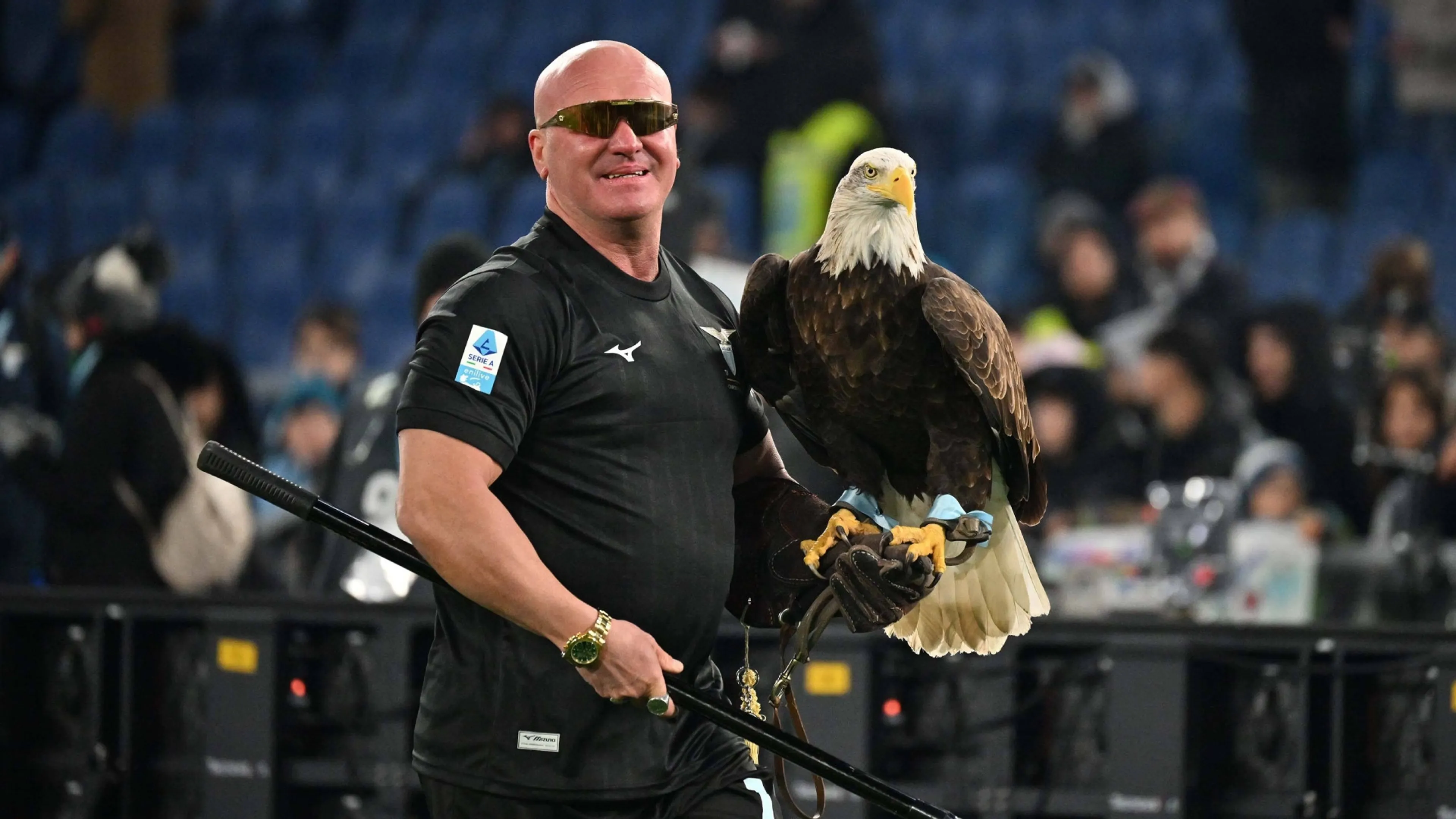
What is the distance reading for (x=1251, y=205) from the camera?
8.46 m

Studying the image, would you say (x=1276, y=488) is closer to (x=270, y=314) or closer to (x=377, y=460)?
(x=377, y=460)

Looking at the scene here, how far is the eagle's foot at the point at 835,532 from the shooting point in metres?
2.61

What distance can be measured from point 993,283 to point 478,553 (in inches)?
255

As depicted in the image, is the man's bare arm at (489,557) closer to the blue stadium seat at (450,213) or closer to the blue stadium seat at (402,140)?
the blue stadium seat at (450,213)

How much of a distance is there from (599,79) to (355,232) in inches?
307

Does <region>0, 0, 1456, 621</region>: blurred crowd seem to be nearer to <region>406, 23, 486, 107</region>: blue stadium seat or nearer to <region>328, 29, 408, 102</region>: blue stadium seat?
<region>406, 23, 486, 107</region>: blue stadium seat

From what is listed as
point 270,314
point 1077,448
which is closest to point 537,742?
point 1077,448

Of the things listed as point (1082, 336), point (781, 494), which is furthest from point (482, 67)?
point (781, 494)

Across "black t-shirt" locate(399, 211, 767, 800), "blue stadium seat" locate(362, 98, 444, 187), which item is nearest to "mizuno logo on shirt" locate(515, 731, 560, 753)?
"black t-shirt" locate(399, 211, 767, 800)

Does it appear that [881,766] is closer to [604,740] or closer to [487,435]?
[604,740]

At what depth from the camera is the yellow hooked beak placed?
255 cm

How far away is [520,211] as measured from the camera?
939 cm

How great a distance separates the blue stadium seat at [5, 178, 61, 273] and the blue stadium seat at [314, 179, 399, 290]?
1.54m

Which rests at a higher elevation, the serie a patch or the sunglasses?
the sunglasses
